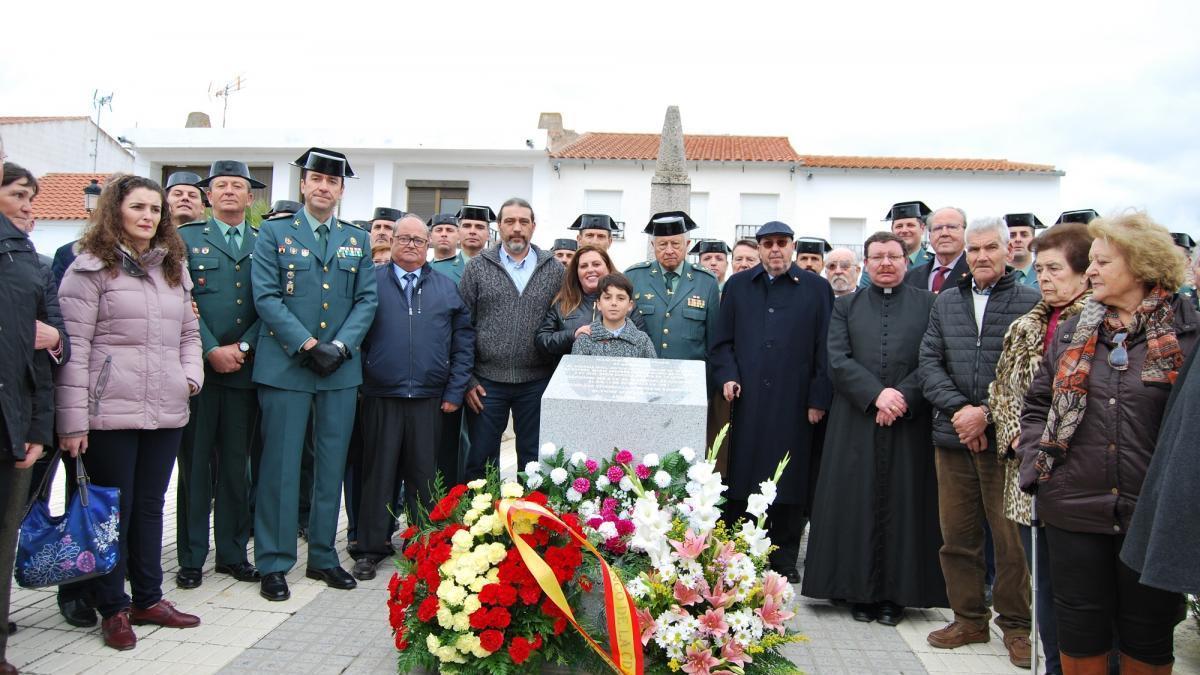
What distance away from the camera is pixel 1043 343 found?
3908 mm

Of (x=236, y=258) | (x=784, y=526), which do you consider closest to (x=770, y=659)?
(x=784, y=526)

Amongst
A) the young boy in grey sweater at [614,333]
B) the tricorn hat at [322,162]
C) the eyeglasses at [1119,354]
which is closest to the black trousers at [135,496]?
the tricorn hat at [322,162]

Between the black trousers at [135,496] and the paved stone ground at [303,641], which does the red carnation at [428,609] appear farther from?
the black trousers at [135,496]

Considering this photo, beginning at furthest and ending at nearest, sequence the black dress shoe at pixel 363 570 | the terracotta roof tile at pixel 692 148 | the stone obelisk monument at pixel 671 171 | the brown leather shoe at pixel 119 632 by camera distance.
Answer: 1. the terracotta roof tile at pixel 692 148
2. the stone obelisk monument at pixel 671 171
3. the black dress shoe at pixel 363 570
4. the brown leather shoe at pixel 119 632

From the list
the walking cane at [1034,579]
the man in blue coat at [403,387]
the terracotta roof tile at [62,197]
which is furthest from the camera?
the terracotta roof tile at [62,197]

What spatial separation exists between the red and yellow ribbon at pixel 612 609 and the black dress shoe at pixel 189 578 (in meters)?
2.45

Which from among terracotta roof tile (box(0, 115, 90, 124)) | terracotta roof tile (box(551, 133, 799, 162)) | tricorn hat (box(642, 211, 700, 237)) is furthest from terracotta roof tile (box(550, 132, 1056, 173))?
tricorn hat (box(642, 211, 700, 237))

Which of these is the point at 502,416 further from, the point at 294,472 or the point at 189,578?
the point at 189,578

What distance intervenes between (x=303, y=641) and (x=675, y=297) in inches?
127

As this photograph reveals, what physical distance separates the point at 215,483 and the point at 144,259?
64.8 inches

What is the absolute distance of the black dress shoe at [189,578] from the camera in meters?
4.91

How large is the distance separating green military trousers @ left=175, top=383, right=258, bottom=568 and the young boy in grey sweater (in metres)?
2.10

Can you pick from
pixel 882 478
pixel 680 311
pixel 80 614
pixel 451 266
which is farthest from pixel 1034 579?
pixel 451 266

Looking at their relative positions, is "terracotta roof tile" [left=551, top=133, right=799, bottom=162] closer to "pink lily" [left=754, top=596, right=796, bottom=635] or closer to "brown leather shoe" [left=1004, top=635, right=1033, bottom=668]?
"brown leather shoe" [left=1004, top=635, right=1033, bottom=668]
